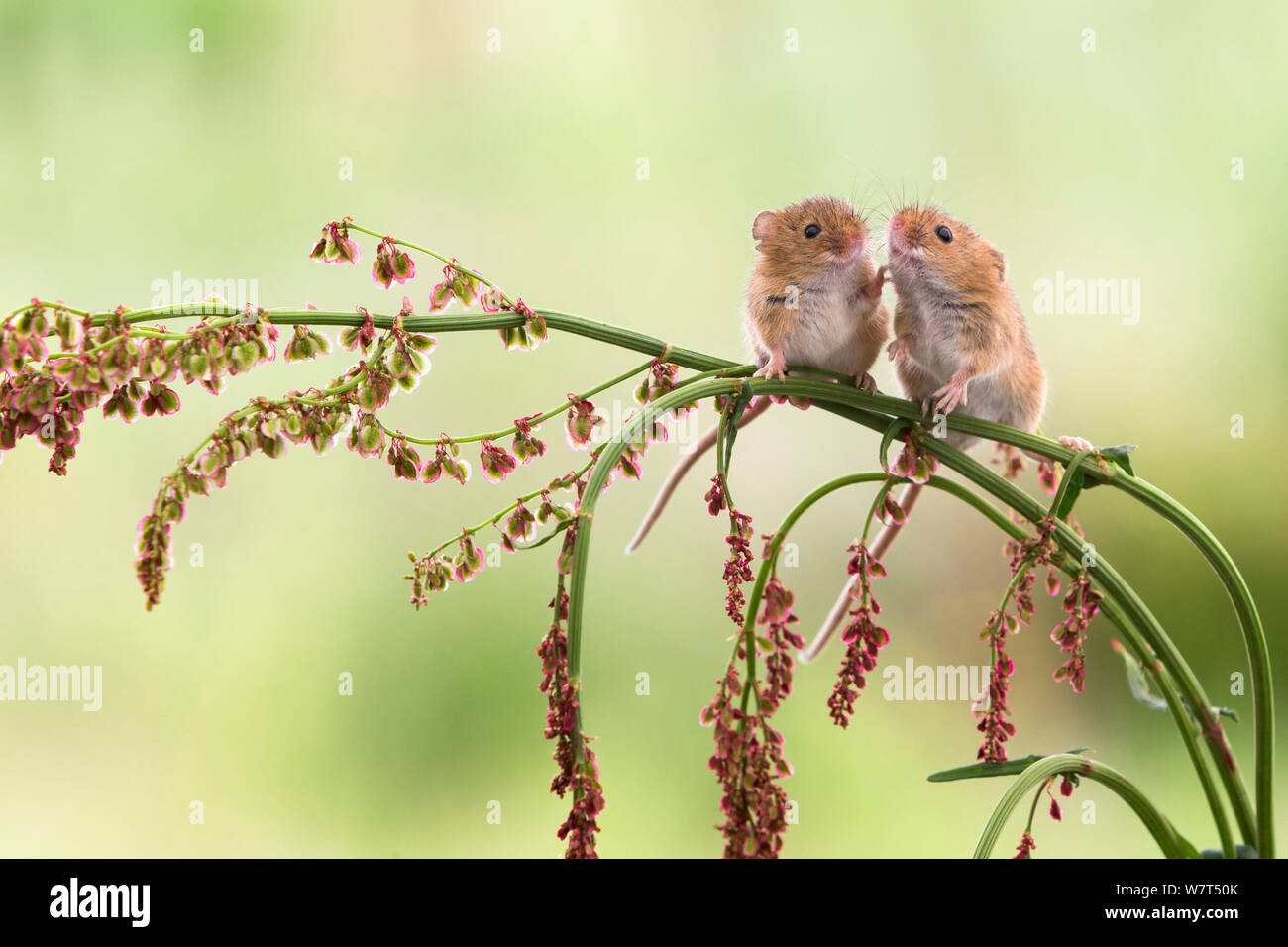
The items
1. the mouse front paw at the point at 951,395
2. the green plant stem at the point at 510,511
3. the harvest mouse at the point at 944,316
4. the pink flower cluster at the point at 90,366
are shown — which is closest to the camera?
the pink flower cluster at the point at 90,366

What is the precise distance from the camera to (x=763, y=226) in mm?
1404

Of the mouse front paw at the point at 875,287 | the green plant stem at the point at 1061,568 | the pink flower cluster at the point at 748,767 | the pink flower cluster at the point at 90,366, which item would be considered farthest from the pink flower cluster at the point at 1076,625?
the pink flower cluster at the point at 90,366

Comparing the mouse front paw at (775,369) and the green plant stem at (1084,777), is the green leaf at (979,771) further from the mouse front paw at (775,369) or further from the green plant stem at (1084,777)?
the mouse front paw at (775,369)

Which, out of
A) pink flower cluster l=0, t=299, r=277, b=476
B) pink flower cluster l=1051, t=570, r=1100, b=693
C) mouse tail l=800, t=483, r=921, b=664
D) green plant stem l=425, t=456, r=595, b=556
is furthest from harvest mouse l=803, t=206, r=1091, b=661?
pink flower cluster l=0, t=299, r=277, b=476

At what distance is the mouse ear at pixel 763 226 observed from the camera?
1.40 m

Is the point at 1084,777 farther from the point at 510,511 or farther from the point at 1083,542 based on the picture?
the point at 510,511

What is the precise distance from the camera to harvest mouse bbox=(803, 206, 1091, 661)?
1.29 m

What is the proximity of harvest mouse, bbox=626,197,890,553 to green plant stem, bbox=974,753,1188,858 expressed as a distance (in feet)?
1.56

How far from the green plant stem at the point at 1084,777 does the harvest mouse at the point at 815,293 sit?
475 millimetres

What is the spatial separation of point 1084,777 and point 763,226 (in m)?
0.77

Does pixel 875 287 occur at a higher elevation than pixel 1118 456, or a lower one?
higher

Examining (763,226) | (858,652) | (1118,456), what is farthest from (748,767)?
(763,226)

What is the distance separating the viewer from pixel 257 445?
77 centimetres
